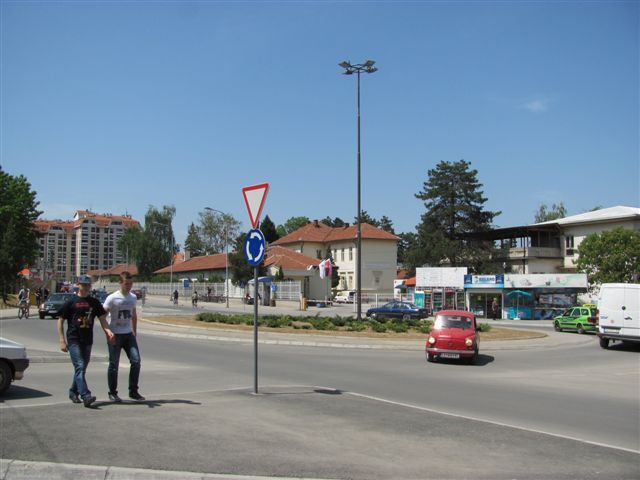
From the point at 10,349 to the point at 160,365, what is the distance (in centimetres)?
613

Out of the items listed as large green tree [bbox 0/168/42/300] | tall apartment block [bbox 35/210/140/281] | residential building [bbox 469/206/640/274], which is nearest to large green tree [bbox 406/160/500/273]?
residential building [bbox 469/206/640/274]

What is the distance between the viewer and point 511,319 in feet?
160

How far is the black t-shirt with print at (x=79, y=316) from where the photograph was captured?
324 inches

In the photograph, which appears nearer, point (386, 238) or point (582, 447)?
point (582, 447)

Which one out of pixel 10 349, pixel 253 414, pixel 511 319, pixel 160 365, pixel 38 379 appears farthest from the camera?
pixel 511 319

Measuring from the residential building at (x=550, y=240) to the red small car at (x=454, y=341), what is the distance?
51.4 m

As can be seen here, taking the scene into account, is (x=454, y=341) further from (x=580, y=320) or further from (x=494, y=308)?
(x=494, y=308)

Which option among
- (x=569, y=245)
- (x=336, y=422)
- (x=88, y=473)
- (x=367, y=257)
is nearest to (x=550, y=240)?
(x=569, y=245)

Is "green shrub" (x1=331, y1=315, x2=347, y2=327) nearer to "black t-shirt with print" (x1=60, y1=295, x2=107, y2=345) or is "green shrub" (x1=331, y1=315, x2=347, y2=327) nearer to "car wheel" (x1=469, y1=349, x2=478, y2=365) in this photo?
"car wheel" (x1=469, y1=349, x2=478, y2=365)

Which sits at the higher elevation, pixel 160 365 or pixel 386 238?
pixel 386 238

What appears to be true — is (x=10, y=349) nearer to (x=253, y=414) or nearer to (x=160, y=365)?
(x=253, y=414)

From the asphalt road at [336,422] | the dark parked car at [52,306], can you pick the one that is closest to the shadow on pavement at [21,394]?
the asphalt road at [336,422]

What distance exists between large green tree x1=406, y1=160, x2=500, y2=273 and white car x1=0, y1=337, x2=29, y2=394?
229 feet

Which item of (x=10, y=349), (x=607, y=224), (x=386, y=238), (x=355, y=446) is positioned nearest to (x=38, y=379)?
(x=10, y=349)
